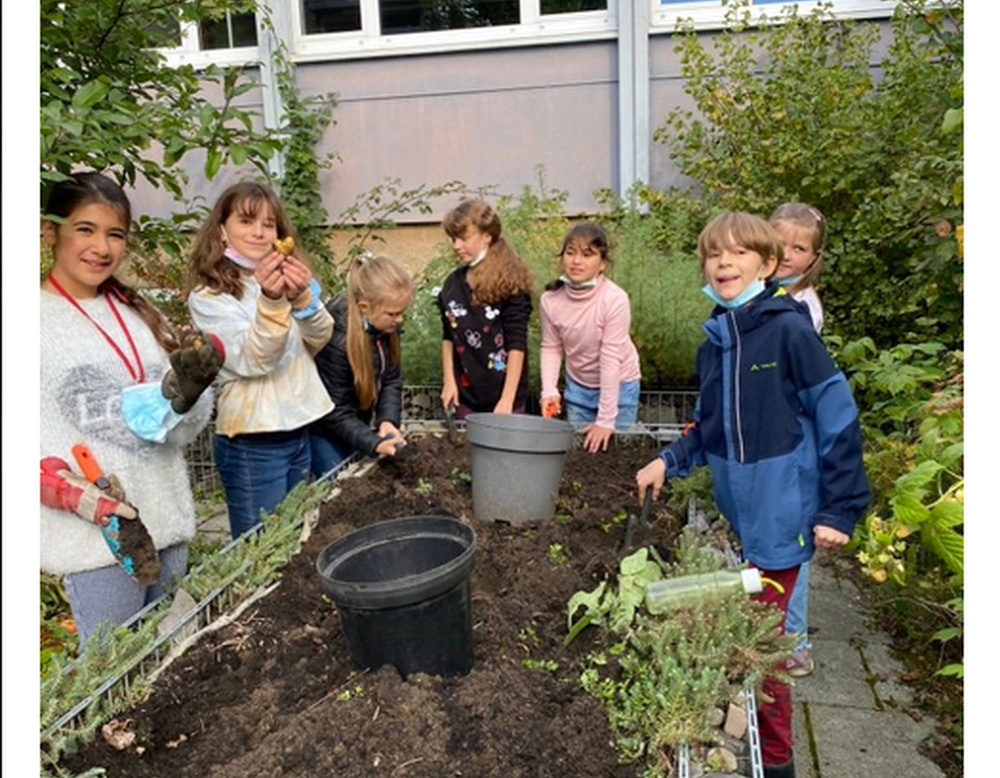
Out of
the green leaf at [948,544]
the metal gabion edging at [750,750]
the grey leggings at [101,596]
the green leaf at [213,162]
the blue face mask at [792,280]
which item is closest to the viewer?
the green leaf at [948,544]

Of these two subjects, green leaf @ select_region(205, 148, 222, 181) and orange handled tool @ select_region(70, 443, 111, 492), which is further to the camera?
green leaf @ select_region(205, 148, 222, 181)

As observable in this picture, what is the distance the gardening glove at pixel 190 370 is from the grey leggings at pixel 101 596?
49cm

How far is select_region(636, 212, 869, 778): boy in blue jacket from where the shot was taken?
2.28 m

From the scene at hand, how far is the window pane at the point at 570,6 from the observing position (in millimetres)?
7172

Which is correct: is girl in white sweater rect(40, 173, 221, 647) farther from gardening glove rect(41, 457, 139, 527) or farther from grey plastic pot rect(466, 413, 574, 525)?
grey plastic pot rect(466, 413, 574, 525)

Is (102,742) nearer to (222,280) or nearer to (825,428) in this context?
(222,280)

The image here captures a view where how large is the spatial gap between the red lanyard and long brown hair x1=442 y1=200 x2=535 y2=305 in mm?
1885

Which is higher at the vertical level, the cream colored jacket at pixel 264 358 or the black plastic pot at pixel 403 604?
the cream colored jacket at pixel 264 358

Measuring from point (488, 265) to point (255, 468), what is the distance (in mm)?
1495

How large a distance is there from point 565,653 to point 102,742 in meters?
1.13

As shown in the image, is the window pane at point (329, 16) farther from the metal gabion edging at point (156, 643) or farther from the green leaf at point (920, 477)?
the green leaf at point (920, 477)

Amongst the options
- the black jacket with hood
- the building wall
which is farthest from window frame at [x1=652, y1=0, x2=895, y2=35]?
the black jacket with hood

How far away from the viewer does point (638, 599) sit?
7.38 ft

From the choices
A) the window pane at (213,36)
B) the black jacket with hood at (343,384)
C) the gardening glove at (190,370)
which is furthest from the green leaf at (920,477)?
the window pane at (213,36)
